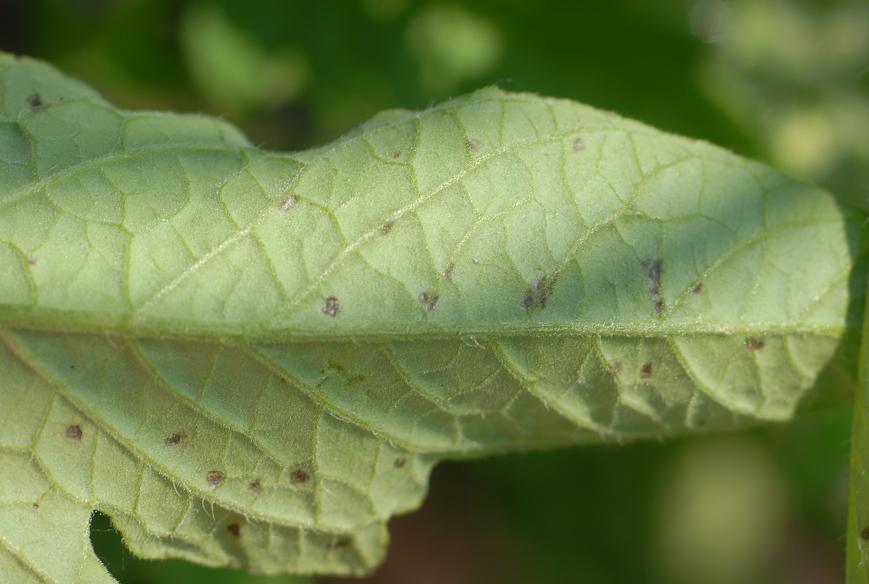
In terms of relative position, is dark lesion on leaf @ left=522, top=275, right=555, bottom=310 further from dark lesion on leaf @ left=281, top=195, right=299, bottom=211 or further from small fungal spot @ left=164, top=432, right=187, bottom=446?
small fungal spot @ left=164, top=432, right=187, bottom=446

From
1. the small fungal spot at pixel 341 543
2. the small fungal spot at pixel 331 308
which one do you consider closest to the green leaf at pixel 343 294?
the small fungal spot at pixel 331 308

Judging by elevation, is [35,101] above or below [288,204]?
above

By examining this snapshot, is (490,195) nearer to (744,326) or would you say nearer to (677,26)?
(744,326)

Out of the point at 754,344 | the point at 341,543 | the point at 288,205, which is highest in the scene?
the point at 288,205

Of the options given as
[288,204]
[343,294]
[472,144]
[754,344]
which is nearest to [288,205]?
[288,204]

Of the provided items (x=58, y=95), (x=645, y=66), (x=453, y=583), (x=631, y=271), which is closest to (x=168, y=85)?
(x=58, y=95)

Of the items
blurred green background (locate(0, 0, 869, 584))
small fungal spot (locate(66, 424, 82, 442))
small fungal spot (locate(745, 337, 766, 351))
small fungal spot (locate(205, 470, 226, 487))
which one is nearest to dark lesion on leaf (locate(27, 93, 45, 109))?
blurred green background (locate(0, 0, 869, 584))

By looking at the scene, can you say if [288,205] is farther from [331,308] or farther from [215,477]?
[215,477]
